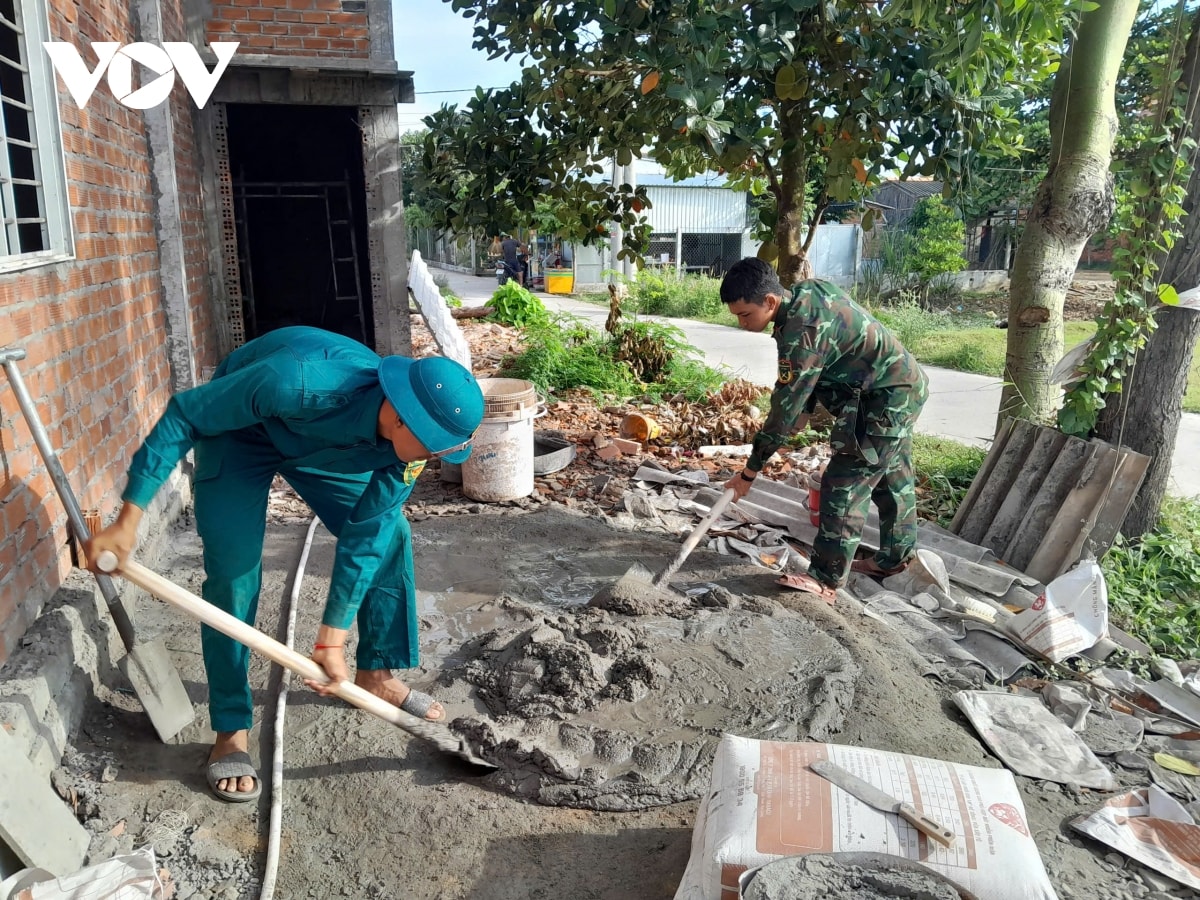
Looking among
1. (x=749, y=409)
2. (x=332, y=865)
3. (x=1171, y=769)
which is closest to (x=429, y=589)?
(x=332, y=865)

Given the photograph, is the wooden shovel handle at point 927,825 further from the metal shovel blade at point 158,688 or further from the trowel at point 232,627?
the metal shovel blade at point 158,688

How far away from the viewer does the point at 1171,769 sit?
3096 millimetres

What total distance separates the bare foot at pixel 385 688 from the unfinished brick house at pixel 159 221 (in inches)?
43.9

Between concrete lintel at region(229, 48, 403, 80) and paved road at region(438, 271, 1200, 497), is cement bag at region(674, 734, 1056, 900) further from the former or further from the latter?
concrete lintel at region(229, 48, 403, 80)

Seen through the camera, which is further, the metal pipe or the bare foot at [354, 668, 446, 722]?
the bare foot at [354, 668, 446, 722]

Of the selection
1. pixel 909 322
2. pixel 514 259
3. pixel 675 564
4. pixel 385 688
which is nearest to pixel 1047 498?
pixel 675 564

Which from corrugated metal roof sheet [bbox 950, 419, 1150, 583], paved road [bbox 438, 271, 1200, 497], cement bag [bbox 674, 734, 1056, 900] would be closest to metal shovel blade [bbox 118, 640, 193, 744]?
cement bag [bbox 674, 734, 1056, 900]

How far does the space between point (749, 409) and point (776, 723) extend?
16.4 feet

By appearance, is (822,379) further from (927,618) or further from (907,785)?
(907,785)

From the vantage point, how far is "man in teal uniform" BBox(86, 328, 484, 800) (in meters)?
2.30

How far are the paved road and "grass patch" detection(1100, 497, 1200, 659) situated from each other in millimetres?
1096

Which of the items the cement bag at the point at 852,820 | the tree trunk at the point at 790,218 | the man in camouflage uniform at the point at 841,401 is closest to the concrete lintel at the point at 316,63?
the tree trunk at the point at 790,218

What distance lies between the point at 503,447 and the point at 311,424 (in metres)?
3.21

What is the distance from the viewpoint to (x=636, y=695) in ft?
11.0
